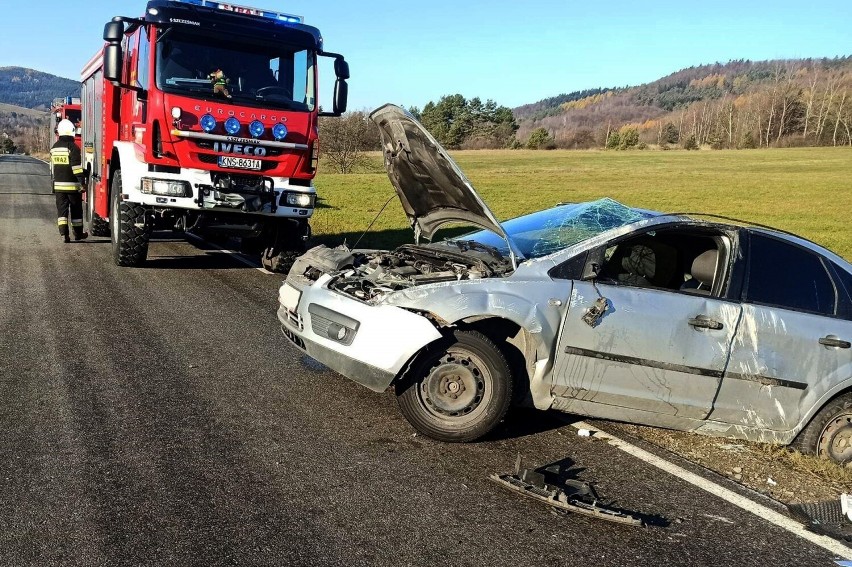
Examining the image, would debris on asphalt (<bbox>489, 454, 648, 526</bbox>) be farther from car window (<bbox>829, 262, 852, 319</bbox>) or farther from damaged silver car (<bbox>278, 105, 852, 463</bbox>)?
car window (<bbox>829, 262, 852, 319</bbox>)

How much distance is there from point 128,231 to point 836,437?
7937 mm

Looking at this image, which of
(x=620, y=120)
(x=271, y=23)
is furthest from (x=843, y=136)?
(x=271, y=23)

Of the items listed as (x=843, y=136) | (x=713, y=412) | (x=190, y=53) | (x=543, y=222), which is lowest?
(x=713, y=412)

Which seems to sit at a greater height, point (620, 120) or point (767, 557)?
point (620, 120)

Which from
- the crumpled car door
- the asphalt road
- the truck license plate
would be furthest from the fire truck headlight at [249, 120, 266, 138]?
the crumpled car door

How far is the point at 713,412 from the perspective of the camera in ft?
14.7

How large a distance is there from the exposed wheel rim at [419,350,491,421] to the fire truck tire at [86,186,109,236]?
8638 millimetres

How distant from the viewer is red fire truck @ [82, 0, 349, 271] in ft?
27.9

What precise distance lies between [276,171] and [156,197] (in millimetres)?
1461

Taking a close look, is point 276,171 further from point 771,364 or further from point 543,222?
point 771,364

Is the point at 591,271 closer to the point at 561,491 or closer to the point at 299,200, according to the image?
the point at 561,491

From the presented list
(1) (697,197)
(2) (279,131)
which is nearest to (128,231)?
(2) (279,131)

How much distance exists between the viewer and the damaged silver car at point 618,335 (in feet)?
14.3

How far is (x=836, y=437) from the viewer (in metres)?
4.62
